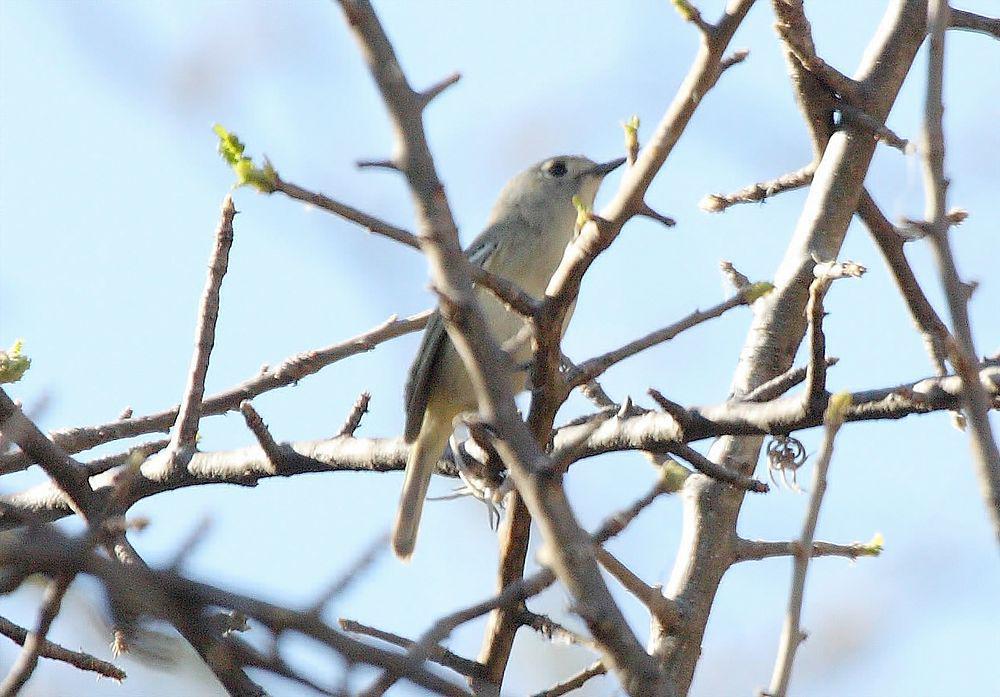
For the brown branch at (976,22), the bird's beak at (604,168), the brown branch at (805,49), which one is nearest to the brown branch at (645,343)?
the brown branch at (805,49)

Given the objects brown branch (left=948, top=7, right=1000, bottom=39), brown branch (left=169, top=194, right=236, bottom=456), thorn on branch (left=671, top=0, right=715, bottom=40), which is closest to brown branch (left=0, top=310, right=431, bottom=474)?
brown branch (left=169, top=194, right=236, bottom=456)

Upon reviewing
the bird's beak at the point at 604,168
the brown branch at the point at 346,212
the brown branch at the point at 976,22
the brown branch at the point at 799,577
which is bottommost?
the brown branch at the point at 799,577

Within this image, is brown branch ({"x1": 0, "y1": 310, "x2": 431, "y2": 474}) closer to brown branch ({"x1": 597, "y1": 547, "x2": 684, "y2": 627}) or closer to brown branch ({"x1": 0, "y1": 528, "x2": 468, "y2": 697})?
brown branch ({"x1": 597, "y1": 547, "x2": 684, "y2": 627})

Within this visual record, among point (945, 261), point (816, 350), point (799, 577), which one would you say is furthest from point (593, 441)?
point (945, 261)

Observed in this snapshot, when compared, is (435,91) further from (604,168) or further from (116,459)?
(604,168)

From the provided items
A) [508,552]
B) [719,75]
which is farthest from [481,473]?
[719,75]

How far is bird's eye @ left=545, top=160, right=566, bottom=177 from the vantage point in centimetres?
537

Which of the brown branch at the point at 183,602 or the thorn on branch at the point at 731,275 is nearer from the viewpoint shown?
the brown branch at the point at 183,602

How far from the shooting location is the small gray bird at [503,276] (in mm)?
4066

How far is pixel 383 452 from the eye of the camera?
3.82m

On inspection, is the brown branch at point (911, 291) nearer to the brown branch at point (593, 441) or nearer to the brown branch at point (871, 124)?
the brown branch at point (871, 124)

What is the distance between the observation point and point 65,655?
102 inches

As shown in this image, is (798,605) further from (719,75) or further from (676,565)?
(676,565)

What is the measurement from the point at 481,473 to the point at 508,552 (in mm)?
826
